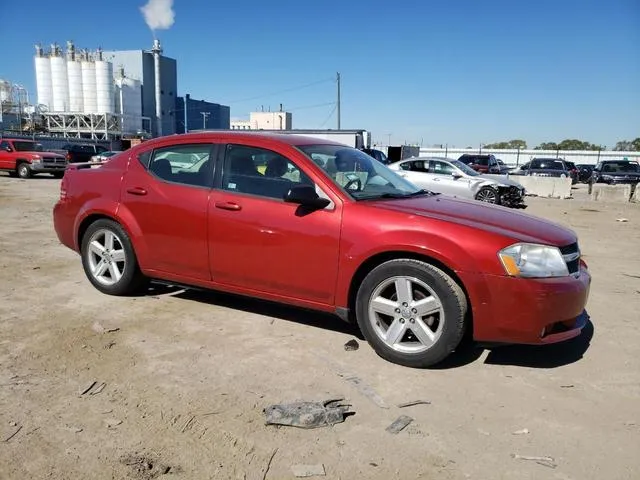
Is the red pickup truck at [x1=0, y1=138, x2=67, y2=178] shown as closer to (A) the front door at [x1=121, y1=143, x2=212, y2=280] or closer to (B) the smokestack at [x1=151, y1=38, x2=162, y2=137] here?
(A) the front door at [x1=121, y1=143, x2=212, y2=280]

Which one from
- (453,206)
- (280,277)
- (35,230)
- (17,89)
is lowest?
(35,230)

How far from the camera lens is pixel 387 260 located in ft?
12.3

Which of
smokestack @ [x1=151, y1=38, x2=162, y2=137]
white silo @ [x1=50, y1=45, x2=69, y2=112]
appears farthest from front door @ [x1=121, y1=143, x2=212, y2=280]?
smokestack @ [x1=151, y1=38, x2=162, y2=137]

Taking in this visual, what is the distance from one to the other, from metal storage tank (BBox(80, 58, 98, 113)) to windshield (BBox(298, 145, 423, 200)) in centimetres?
8102

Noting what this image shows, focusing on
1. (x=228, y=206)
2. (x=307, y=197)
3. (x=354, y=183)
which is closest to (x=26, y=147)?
(x=228, y=206)

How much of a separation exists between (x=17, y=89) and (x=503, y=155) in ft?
235

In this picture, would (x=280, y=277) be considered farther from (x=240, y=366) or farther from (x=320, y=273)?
(x=240, y=366)

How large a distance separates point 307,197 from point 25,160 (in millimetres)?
23106

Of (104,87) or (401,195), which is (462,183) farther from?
(104,87)

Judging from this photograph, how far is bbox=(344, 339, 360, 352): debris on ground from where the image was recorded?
157 inches

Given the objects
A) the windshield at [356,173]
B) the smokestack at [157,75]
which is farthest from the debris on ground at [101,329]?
A: the smokestack at [157,75]

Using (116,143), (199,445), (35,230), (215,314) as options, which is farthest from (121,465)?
(116,143)

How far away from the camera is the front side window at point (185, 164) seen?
15.0 ft

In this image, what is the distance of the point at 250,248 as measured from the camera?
4.20 meters
